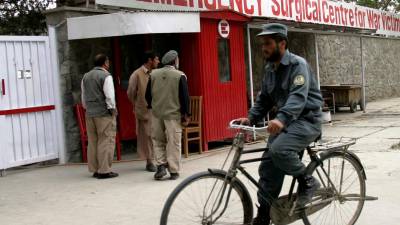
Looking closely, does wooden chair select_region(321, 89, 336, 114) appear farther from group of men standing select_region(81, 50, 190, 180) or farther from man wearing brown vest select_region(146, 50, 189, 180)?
man wearing brown vest select_region(146, 50, 189, 180)

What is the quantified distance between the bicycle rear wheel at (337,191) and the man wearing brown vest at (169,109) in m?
2.61

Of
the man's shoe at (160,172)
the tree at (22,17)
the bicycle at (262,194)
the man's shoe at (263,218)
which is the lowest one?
the man's shoe at (160,172)

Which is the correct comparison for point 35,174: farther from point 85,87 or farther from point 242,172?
point 242,172

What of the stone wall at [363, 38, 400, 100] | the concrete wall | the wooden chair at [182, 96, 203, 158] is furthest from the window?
the stone wall at [363, 38, 400, 100]

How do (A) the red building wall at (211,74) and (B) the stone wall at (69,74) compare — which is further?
(A) the red building wall at (211,74)

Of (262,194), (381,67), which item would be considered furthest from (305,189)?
(381,67)

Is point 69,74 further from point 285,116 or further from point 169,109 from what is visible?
point 285,116

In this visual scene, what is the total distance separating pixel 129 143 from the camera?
1018cm

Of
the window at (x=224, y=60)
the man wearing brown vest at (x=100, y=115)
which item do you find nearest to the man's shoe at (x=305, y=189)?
the man wearing brown vest at (x=100, y=115)

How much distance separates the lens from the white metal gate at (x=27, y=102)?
8203 mm

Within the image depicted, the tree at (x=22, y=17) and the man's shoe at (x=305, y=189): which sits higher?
the tree at (x=22, y=17)

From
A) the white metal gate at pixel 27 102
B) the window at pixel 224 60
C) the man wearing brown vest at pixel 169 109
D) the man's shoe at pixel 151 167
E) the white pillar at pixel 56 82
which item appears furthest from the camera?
the window at pixel 224 60

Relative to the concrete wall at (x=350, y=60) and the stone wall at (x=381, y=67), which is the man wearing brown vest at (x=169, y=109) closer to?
the concrete wall at (x=350, y=60)

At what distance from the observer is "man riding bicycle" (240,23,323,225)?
4.07 meters
